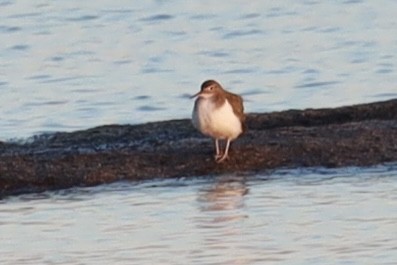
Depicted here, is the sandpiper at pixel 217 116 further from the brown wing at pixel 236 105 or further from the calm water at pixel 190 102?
the calm water at pixel 190 102

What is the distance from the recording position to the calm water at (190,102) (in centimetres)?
1170

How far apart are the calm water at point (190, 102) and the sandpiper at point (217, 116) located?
389 mm

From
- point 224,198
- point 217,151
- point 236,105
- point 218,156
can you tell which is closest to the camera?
point 224,198

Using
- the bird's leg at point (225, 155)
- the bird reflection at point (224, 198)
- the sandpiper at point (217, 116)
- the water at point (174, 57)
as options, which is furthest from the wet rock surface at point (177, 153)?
the water at point (174, 57)

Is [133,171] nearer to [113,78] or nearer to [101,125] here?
[101,125]

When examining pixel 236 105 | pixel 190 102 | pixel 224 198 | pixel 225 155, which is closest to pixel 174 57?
pixel 190 102

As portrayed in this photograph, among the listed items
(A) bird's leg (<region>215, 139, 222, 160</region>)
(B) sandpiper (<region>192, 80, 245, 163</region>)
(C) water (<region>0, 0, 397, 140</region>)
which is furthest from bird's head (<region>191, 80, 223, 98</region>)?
(C) water (<region>0, 0, 397, 140</region>)

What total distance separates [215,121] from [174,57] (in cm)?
749

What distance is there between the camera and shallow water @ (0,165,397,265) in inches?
448

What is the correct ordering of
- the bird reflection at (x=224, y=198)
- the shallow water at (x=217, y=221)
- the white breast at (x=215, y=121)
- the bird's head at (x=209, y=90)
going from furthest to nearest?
the bird's head at (x=209, y=90)
the white breast at (x=215, y=121)
the bird reflection at (x=224, y=198)
the shallow water at (x=217, y=221)

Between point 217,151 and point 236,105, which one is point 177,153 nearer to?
point 217,151

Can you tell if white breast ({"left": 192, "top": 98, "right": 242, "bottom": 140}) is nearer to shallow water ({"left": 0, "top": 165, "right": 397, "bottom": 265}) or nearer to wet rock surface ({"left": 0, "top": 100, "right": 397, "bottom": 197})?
wet rock surface ({"left": 0, "top": 100, "right": 397, "bottom": 197})

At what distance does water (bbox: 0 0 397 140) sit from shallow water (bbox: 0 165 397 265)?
359 cm

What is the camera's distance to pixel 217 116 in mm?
14148
